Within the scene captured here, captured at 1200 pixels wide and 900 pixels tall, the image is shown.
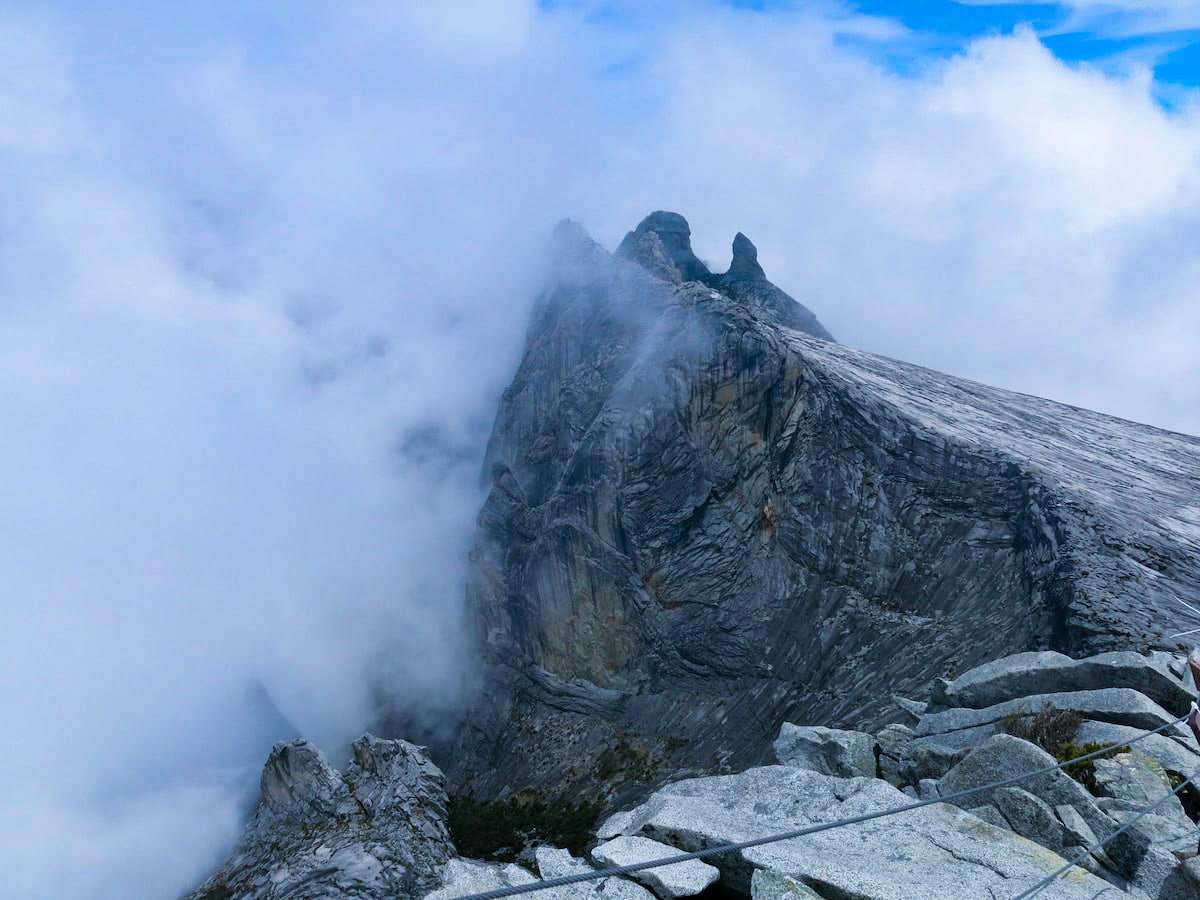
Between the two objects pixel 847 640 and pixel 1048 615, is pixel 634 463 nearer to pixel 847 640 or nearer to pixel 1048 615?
pixel 847 640

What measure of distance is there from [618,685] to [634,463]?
19.0m

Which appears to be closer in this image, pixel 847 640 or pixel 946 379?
pixel 847 640

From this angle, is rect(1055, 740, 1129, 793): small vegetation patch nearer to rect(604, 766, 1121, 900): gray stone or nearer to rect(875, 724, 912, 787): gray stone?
rect(604, 766, 1121, 900): gray stone

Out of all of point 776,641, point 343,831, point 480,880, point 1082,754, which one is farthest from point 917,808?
point 776,641

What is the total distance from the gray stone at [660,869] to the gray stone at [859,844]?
0.55 m

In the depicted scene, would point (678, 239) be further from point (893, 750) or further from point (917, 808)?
point (917, 808)

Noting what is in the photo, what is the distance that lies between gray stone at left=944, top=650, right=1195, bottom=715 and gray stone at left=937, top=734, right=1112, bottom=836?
5.75m

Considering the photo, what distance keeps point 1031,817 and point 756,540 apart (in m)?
50.6

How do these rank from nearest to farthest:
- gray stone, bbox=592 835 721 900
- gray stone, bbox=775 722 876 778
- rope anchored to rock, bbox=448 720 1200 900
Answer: rope anchored to rock, bbox=448 720 1200 900, gray stone, bbox=592 835 721 900, gray stone, bbox=775 722 876 778

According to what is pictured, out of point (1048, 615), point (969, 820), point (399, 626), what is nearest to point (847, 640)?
point (1048, 615)

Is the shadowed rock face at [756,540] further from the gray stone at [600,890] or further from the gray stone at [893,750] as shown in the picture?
the gray stone at [600,890]

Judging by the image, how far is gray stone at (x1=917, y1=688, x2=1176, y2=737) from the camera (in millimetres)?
18422

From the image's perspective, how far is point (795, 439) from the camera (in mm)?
64625

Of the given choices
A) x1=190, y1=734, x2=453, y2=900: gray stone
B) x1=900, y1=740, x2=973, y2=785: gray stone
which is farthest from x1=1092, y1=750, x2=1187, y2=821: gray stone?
x1=190, y1=734, x2=453, y2=900: gray stone
